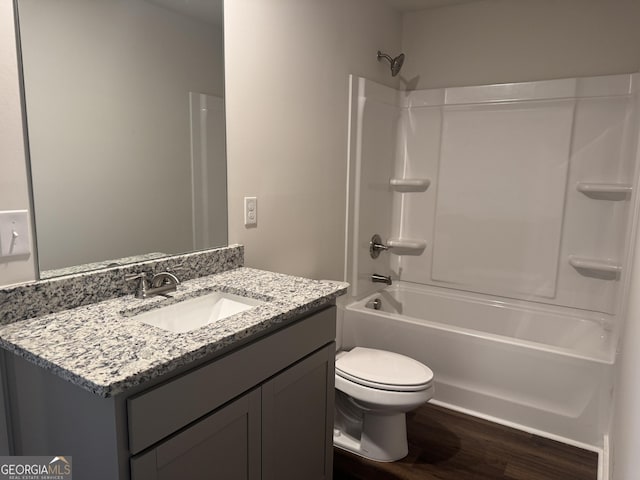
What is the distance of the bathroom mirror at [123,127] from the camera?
4.25 ft

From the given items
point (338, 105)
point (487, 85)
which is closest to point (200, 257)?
point (338, 105)

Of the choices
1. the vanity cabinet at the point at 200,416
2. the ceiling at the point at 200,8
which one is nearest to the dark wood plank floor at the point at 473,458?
the vanity cabinet at the point at 200,416

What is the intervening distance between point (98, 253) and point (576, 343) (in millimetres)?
2588

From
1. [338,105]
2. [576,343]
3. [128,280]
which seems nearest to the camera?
[128,280]

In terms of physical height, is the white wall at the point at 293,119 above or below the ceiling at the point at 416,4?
below

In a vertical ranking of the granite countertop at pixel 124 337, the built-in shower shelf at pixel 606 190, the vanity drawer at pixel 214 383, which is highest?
the built-in shower shelf at pixel 606 190

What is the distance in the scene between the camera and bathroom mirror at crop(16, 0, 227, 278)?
4.25ft

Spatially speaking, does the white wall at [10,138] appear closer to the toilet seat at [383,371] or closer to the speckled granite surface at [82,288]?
the speckled granite surface at [82,288]

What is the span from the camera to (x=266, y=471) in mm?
1389

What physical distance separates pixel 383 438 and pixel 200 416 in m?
1.23

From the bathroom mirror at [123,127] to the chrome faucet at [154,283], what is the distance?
10 cm

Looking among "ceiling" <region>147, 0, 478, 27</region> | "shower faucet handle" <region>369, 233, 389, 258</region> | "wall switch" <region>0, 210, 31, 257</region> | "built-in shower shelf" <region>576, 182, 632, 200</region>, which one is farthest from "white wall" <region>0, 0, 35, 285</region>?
"built-in shower shelf" <region>576, 182, 632, 200</region>

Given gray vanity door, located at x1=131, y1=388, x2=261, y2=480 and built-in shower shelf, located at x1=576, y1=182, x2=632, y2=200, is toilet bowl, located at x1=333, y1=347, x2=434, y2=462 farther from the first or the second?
built-in shower shelf, located at x1=576, y1=182, x2=632, y2=200

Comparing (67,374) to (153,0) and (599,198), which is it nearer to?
(153,0)
